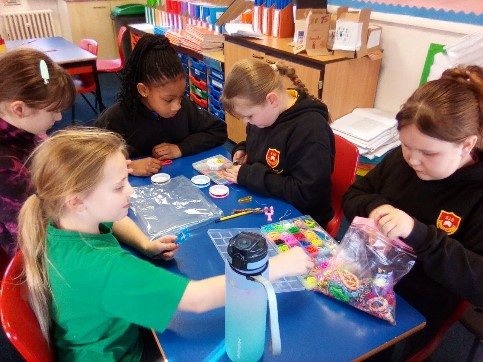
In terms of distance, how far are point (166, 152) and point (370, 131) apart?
1287 millimetres

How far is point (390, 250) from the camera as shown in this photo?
36.6 inches

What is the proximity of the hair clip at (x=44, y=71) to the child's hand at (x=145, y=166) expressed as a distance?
0.42 meters

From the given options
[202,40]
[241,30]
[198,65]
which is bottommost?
[198,65]

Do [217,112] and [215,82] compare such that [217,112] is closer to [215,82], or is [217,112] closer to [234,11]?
[215,82]

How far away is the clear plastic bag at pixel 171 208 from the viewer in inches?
46.1

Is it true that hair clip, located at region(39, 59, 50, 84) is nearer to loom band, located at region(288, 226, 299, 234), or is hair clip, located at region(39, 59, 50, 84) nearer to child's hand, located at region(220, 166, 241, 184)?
child's hand, located at region(220, 166, 241, 184)

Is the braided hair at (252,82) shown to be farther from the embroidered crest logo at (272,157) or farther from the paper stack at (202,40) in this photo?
the paper stack at (202,40)

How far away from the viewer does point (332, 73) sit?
2283mm


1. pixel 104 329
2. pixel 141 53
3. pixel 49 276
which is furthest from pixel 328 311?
pixel 141 53

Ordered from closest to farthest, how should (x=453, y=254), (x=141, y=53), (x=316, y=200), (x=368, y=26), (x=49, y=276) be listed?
(x=49, y=276)
(x=453, y=254)
(x=316, y=200)
(x=141, y=53)
(x=368, y=26)

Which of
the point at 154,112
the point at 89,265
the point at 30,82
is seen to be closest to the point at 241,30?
the point at 154,112

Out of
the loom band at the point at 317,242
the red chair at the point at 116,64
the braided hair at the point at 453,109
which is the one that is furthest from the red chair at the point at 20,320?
the red chair at the point at 116,64

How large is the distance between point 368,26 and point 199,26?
183cm

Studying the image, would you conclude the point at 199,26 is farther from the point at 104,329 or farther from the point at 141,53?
the point at 104,329
